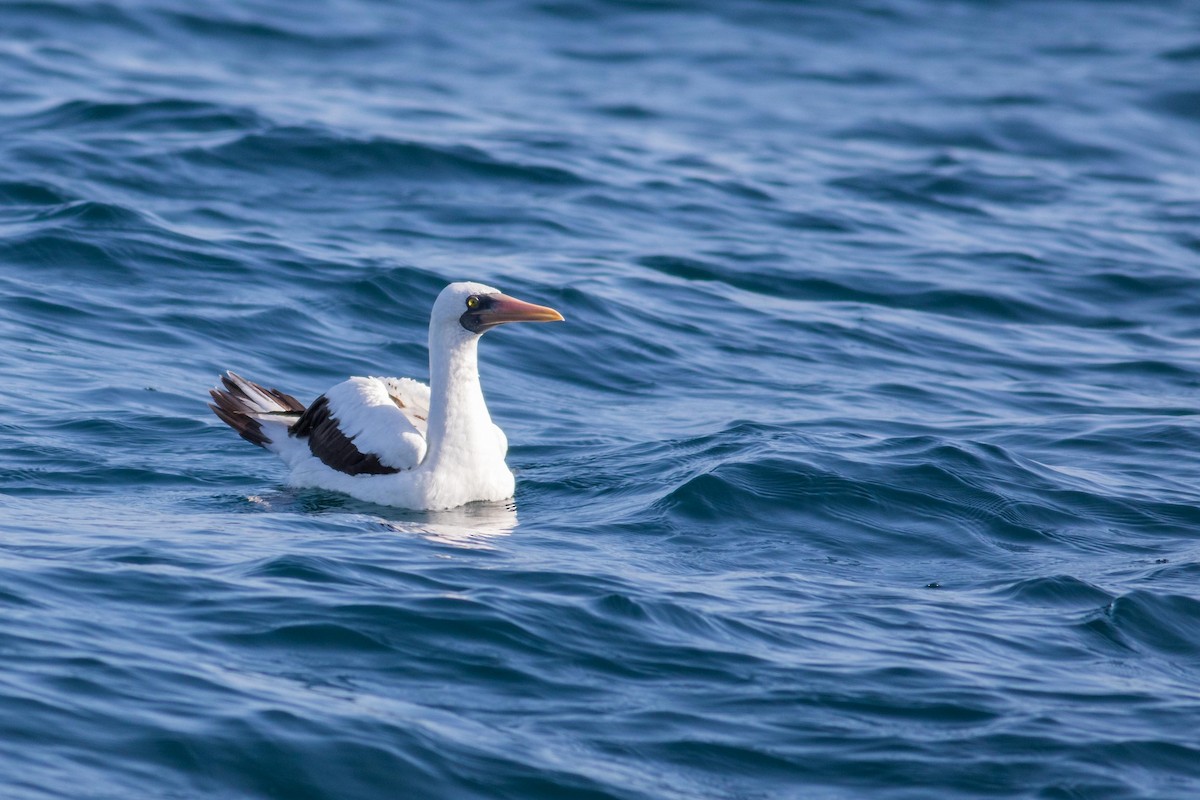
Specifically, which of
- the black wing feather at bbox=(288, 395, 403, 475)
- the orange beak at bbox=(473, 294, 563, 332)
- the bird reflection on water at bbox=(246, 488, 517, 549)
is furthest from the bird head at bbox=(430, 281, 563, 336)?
the bird reflection on water at bbox=(246, 488, 517, 549)

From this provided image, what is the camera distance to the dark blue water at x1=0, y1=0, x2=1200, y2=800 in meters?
7.01

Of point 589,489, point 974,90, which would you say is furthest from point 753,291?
point 974,90

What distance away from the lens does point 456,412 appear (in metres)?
10.9

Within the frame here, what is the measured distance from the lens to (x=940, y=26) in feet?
111

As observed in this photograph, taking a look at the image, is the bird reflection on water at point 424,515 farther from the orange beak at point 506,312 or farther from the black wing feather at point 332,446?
the orange beak at point 506,312

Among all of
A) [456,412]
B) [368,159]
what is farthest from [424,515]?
[368,159]

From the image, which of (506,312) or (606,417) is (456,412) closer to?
(506,312)

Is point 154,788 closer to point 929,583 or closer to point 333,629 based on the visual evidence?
point 333,629

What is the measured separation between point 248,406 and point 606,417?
300cm

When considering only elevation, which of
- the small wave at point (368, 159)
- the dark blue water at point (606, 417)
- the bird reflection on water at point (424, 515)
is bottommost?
the bird reflection on water at point (424, 515)

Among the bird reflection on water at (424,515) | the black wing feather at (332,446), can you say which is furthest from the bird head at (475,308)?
the bird reflection on water at (424,515)

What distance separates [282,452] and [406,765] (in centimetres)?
539

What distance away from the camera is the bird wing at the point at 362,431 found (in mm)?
10828

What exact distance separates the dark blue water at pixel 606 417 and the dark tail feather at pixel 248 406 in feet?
1.02
